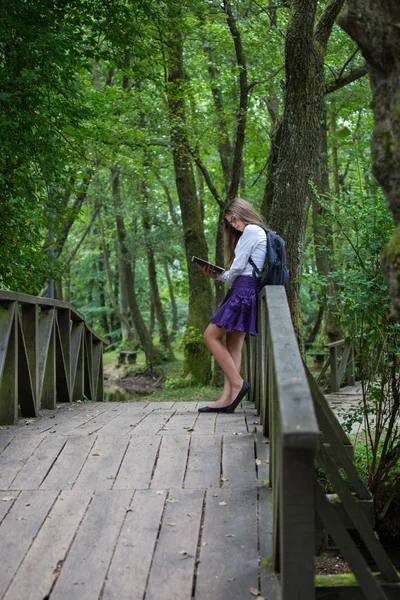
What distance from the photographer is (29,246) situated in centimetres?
902

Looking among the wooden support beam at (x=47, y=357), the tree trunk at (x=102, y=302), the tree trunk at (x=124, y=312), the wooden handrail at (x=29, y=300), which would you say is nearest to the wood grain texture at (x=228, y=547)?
the wooden handrail at (x=29, y=300)

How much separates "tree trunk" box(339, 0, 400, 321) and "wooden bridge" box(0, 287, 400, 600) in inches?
23.2

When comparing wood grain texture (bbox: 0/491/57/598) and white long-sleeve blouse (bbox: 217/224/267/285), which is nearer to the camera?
wood grain texture (bbox: 0/491/57/598)

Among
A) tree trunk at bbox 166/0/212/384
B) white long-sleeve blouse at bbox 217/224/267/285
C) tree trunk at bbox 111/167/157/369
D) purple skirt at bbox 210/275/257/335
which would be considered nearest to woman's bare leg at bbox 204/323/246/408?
purple skirt at bbox 210/275/257/335

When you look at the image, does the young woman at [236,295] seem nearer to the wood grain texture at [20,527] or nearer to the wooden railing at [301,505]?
the wooden railing at [301,505]

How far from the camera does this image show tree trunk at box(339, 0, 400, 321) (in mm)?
2820

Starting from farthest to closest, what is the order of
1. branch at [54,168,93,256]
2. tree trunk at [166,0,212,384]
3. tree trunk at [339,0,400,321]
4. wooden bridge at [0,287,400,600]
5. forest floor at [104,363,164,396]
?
forest floor at [104,363,164,396], tree trunk at [166,0,212,384], branch at [54,168,93,256], tree trunk at [339,0,400,321], wooden bridge at [0,287,400,600]

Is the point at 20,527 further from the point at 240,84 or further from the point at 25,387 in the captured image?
the point at 240,84

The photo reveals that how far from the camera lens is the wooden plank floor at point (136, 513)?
295cm

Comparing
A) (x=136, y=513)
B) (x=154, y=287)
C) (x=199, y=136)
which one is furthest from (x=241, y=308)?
(x=154, y=287)

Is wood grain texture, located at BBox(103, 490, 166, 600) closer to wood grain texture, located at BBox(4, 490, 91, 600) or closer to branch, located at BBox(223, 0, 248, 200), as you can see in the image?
wood grain texture, located at BBox(4, 490, 91, 600)

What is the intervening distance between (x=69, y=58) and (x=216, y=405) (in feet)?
Result: 12.7

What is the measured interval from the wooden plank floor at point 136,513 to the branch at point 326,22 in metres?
4.38

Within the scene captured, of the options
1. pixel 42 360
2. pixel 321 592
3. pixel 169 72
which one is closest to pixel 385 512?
pixel 321 592
